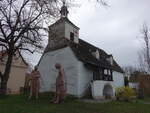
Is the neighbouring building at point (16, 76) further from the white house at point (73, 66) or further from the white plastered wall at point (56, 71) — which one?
the white house at point (73, 66)

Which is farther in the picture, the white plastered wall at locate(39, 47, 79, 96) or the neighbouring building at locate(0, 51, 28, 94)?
the neighbouring building at locate(0, 51, 28, 94)

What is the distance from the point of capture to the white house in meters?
19.3

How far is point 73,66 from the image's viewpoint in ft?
64.8

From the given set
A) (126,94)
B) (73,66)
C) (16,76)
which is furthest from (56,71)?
(126,94)

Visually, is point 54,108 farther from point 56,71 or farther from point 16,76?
point 16,76

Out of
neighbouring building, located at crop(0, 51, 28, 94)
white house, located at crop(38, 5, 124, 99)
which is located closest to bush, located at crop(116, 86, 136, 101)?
white house, located at crop(38, 5, 124, 99)

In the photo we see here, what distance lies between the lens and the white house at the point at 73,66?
19.3 metres

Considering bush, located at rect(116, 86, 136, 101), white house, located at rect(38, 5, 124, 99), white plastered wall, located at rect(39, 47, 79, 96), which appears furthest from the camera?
bush, located at rect(116, 86, 136, 101)

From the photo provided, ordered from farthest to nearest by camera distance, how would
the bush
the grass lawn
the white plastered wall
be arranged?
the bush < the white plastered wall < the grass lawn

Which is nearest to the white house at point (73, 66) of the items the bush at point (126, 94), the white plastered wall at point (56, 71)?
the white plastered wall at point (56, 71)

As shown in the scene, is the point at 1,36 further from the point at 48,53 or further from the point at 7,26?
the point at 48,53

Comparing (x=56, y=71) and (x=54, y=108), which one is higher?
(x=56, y=71)

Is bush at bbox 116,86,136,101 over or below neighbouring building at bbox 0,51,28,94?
below

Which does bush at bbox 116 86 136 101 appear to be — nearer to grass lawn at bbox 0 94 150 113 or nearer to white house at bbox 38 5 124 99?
white house at bbox 38 5 124 99
